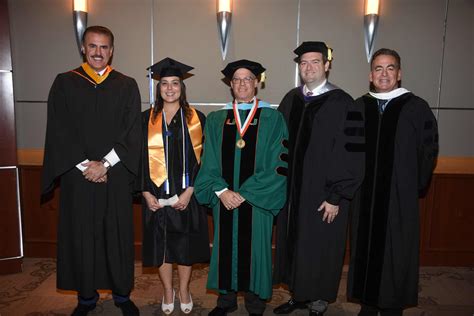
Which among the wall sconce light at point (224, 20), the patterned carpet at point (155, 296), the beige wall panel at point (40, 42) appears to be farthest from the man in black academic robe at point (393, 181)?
the beige wall panel at point (40, 42)

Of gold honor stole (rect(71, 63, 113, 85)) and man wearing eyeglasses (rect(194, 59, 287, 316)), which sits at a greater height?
gold honor stole (rect(71, 63, 113, 85))

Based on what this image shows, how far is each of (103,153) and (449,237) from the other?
3.64 metres

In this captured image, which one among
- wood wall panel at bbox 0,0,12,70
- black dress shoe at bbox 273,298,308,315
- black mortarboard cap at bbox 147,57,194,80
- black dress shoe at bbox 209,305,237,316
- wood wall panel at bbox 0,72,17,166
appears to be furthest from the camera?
wood wall panel at bbox 0,72,17,166

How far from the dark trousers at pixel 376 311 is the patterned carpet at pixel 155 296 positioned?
21 cm

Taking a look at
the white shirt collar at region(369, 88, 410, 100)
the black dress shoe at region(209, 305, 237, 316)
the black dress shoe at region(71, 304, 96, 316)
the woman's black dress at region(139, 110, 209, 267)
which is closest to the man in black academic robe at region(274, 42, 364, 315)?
→ the white shirt collar at region(369, 88, 410, 100)

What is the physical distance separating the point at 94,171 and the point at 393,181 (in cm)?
220

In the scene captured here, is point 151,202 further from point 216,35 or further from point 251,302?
point 216,35

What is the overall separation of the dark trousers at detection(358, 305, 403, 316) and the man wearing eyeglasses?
0.81m

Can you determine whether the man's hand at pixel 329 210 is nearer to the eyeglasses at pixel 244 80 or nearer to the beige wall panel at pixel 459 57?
the eyeglasses at pixel 244 80

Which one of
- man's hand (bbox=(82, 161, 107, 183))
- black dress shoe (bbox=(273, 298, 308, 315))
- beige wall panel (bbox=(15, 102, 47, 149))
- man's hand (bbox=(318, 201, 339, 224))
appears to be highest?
beige wall panel (bbox=(15, 102, 47, 149))

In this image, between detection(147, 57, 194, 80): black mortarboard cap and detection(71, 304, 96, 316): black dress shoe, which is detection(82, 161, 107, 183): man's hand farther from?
detection(71, 304, 96, 316): black dress shoe

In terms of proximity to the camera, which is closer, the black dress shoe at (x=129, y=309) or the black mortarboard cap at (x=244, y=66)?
the black mortarboard cap at (x=244, y=66)

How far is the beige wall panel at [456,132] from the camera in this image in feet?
13.3

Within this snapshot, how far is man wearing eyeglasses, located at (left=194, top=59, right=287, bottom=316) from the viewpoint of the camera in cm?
265
